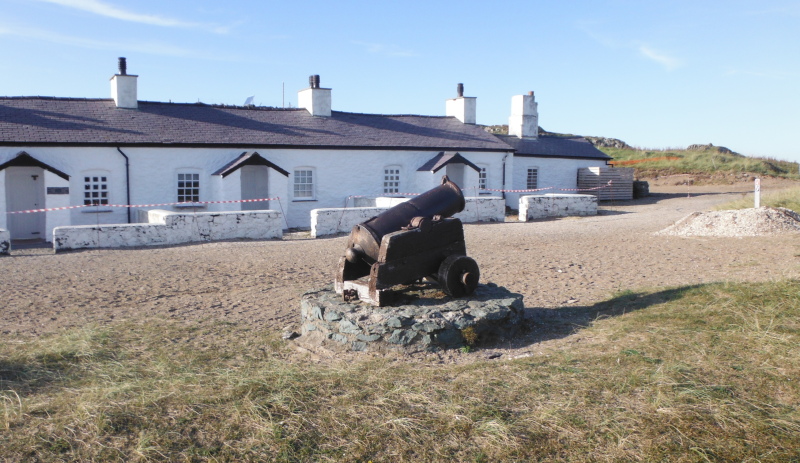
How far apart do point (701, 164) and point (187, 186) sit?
30058 millimetres

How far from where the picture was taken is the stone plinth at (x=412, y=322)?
5.90 m

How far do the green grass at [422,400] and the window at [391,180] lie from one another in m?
16.0

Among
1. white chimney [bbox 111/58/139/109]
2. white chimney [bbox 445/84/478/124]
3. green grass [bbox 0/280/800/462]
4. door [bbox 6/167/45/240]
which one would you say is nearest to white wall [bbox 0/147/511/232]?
door [bbox 6/167/45/240]

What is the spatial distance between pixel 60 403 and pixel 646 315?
5416 millimetres

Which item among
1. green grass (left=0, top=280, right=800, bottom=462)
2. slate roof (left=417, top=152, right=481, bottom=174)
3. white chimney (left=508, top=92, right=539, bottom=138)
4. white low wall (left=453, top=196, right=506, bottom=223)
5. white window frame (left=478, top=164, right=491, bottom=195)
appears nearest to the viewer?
green grass (left=0, top=280, right=800, bottom=462)

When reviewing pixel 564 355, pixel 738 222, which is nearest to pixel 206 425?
pixel 564 355

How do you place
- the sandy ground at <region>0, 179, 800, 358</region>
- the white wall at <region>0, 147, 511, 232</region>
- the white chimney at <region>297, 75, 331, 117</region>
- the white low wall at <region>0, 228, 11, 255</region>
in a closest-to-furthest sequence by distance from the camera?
the sandy ground at <region>0, 179, 800, 358</region>, the white low wall at <region>0, 228, 11, 255</region>, the white wall at <region>0, 147, 511, 232</region>, the white chimney at <region>297, 75, 331, 117</region>

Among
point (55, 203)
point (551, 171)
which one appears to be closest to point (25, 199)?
point (55, 203)

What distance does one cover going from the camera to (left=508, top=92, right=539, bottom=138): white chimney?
1085 inches

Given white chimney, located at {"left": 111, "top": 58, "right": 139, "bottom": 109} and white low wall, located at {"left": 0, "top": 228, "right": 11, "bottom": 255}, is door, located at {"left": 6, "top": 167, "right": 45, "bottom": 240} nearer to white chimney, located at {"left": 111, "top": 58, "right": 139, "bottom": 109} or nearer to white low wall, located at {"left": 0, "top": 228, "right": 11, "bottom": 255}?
white chimney, located at {"left": 111, "top": 58, "right": 139, "bottom": 109}

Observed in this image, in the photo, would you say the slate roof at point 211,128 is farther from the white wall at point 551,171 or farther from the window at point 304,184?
the white wall at point 551,171

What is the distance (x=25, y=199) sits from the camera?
1689cm

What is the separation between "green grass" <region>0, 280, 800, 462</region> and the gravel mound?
7207 millimetres

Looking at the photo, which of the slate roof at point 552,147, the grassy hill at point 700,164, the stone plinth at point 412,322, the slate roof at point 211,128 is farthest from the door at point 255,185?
the grassy hill at point 700,164
